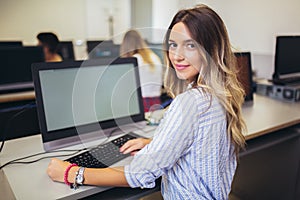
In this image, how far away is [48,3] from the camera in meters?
4.52

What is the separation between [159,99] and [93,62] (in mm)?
470

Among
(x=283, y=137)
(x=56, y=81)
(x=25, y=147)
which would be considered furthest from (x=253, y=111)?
(x=25, y=147)

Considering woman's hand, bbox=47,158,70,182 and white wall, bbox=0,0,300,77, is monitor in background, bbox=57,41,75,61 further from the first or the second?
woman's hand, bbox=47,158,70,182

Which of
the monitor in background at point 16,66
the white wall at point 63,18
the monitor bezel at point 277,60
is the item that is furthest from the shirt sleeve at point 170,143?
the white wall at point 63,18

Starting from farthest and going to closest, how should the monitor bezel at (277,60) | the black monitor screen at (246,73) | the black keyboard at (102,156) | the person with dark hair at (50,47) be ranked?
1. the person with dark hair at (50,47)
2. the monitor bezel at (277,60)
3. the black monitor screen at (246,73)
4. the black keyboard at (102,156)

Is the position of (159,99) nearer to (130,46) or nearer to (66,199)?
(130,46)

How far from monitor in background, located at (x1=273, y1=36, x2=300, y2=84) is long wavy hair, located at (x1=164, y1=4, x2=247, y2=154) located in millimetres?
1322

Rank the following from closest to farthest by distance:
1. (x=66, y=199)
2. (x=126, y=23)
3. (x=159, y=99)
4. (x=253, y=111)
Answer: (x=66, y=199), (x=159, y=99), (x=253, y=111), (x=126, y=23)

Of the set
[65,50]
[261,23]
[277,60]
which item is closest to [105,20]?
[65,50]

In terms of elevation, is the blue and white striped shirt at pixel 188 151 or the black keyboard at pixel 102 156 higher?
the blue and white striped shirt at pixel 188 151

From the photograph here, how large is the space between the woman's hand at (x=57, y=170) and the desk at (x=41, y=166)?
2 centimetres

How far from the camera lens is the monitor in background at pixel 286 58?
6.71ft

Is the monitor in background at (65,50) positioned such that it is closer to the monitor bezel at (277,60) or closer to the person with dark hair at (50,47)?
the person with dark hair at (50,47)

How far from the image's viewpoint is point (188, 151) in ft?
2.77
